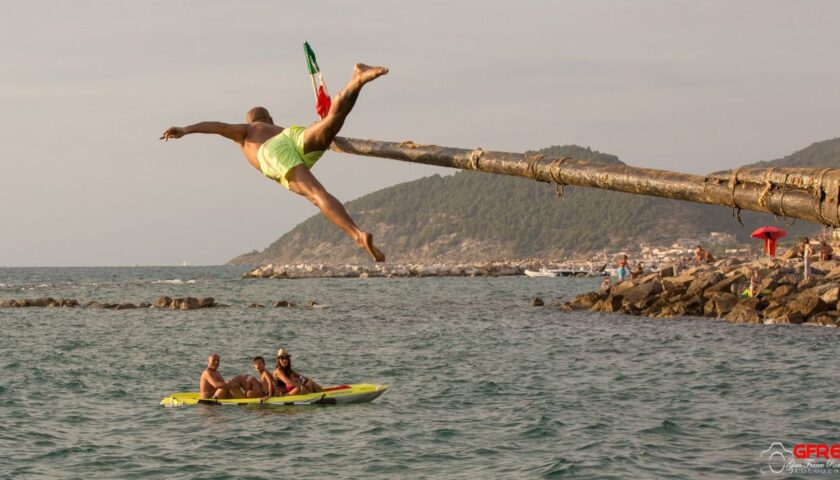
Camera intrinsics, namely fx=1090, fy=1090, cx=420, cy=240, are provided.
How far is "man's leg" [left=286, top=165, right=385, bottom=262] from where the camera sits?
15.6ft

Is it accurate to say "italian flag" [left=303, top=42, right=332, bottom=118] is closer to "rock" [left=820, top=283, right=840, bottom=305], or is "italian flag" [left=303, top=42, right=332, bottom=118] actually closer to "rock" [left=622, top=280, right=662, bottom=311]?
"rock" [left=820, top=283, right=840, bottom=305]

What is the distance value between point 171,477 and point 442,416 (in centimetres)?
758

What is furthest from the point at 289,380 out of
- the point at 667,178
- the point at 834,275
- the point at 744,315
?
the point at 834,275

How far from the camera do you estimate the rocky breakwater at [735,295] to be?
46.7 meters

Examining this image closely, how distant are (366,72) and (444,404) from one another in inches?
882

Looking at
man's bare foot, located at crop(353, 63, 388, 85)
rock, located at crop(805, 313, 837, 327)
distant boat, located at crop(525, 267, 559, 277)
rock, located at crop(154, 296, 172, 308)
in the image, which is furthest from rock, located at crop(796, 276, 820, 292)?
distant boat, located at crop(525, 267, 559, 277)

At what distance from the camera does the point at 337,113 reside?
4.83 meters

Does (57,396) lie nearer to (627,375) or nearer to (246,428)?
(246,428)

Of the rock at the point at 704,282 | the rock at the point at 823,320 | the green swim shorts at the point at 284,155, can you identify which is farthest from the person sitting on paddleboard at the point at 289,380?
the rock at the point at 704,282

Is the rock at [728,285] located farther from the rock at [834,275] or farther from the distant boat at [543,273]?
the distant boat at [543,273]

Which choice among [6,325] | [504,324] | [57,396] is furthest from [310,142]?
[6,325]

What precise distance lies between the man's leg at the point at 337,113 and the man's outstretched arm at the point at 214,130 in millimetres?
416

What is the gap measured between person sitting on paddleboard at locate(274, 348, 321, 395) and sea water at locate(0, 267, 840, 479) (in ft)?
1.67

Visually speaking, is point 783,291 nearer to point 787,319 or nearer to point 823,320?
point 787,319
